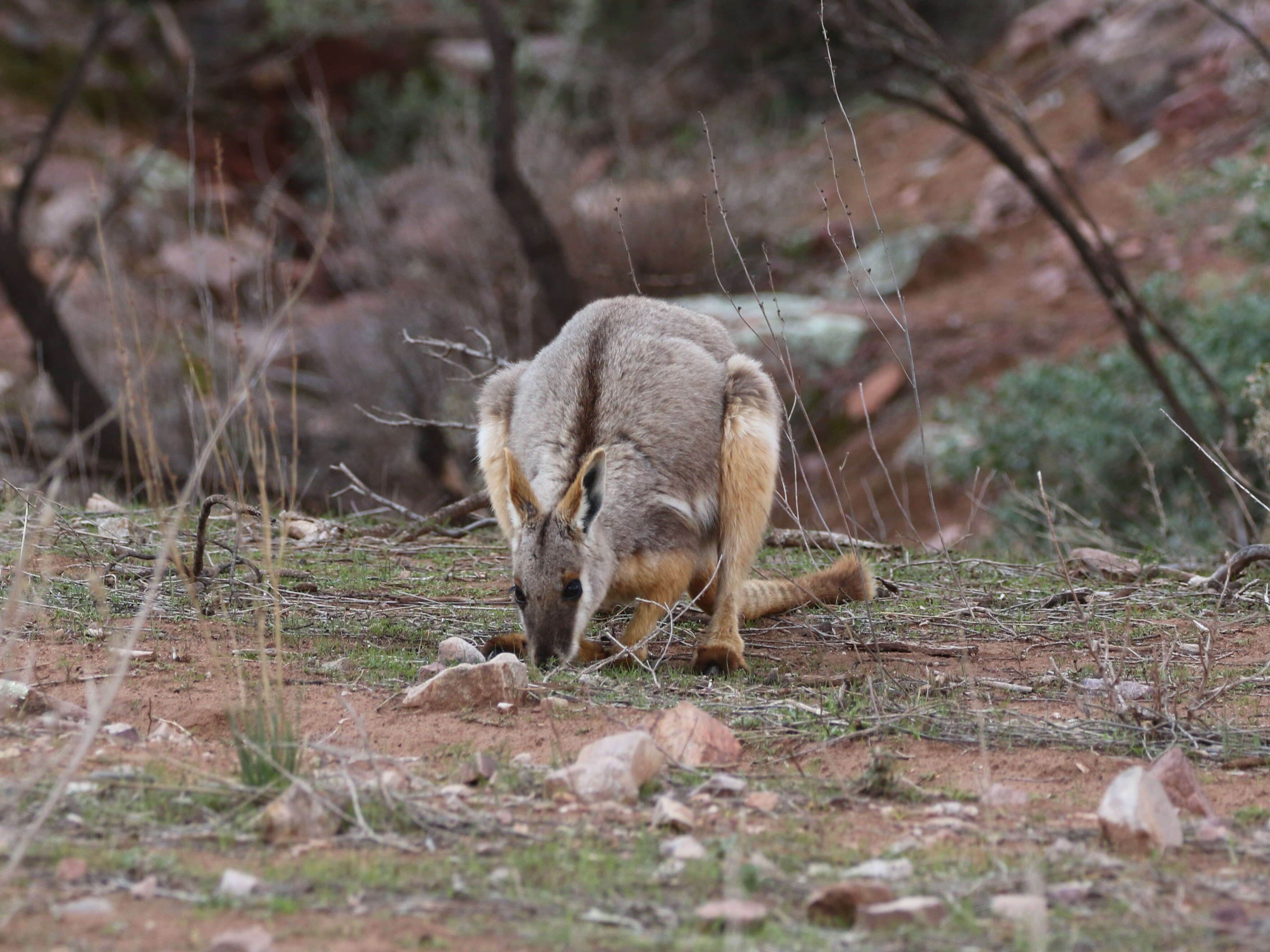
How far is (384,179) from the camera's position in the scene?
18.0 metres

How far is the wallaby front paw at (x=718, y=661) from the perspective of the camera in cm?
463

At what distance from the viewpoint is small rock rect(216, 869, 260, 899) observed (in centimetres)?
254

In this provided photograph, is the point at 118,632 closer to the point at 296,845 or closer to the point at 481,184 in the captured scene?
the point at 296,845

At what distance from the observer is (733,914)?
7.97 ft

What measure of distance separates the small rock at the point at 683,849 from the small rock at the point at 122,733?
157 centimetres

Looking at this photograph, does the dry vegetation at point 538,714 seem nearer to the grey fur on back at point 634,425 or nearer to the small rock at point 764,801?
the small rock at point 764,801

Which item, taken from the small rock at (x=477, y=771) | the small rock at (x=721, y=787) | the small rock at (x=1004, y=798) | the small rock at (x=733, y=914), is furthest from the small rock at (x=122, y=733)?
the small rock at (x=1004, y=798)

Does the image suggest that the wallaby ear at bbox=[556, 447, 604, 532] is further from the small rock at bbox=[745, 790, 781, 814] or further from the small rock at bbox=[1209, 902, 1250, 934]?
the small rock at bbox=[1209, 902, 1250, 934]

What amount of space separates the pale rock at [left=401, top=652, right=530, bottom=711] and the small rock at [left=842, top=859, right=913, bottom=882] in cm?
154

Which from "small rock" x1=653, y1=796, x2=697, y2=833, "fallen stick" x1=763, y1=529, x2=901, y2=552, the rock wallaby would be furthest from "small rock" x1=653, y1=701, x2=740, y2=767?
"fallen stick" x1=763, y1=529, x2=901, y2=552

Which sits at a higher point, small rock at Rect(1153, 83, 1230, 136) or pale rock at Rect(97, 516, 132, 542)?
small rock at Rect(1153, 83, 1230, 136)

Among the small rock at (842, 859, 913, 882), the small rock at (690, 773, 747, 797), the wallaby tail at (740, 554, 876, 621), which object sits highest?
the wallaby tail at (740, 554, 876, 621)

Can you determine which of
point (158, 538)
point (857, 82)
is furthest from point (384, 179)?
point (158, 538)

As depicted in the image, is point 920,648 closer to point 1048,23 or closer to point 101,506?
point 101,506
